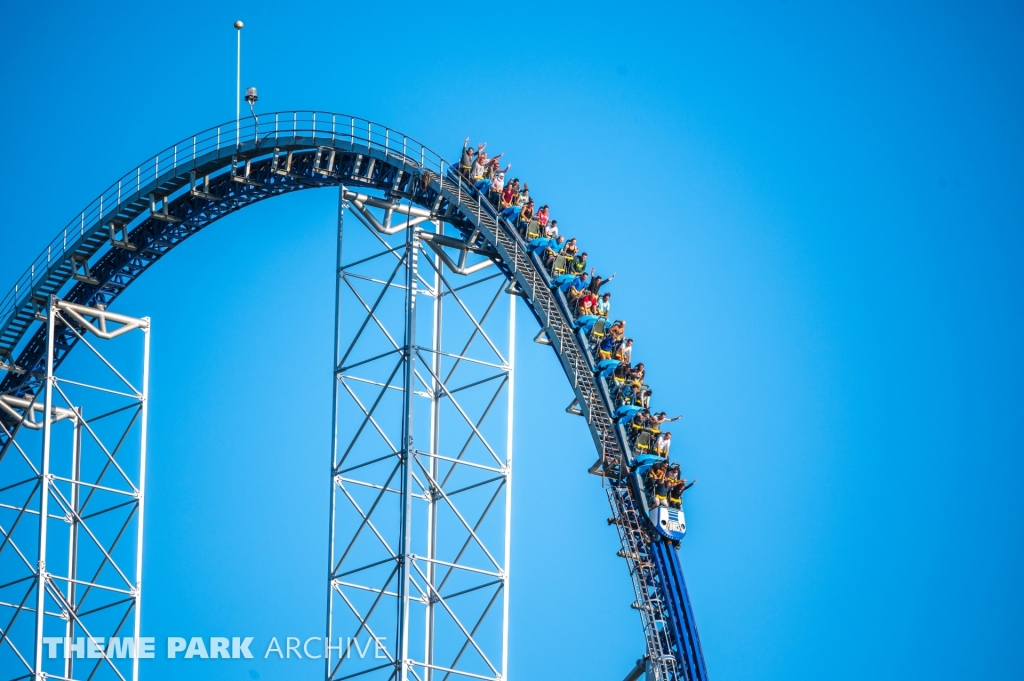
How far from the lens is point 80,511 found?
31234 mm

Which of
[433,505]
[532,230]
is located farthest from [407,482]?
[532,230]

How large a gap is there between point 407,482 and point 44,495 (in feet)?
25.8

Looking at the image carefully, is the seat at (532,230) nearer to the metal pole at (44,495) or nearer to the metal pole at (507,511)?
the metal pole at (507,511)

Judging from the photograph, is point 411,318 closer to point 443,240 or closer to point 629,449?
point 443,240

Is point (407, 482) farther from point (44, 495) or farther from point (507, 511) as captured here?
point (44, 495)

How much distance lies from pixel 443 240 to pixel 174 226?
5.49 metres

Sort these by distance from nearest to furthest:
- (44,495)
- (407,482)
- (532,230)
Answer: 1. (407,482)
2. (532,230)
3. (44,495)

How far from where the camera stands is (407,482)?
25.0 metres

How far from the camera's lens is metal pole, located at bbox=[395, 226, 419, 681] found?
950 inches

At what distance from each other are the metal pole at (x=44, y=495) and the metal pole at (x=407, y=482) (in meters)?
7.17

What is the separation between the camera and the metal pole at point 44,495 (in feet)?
94.5

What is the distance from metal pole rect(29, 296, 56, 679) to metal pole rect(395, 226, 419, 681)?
23.5ft

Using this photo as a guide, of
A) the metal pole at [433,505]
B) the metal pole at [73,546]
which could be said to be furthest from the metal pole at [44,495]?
the metal pole at [433,505]

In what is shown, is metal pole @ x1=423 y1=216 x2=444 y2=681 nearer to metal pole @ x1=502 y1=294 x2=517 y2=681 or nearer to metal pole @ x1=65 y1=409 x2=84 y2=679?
metal pole @ x1=502 y1=294 x2=517 y2=681
